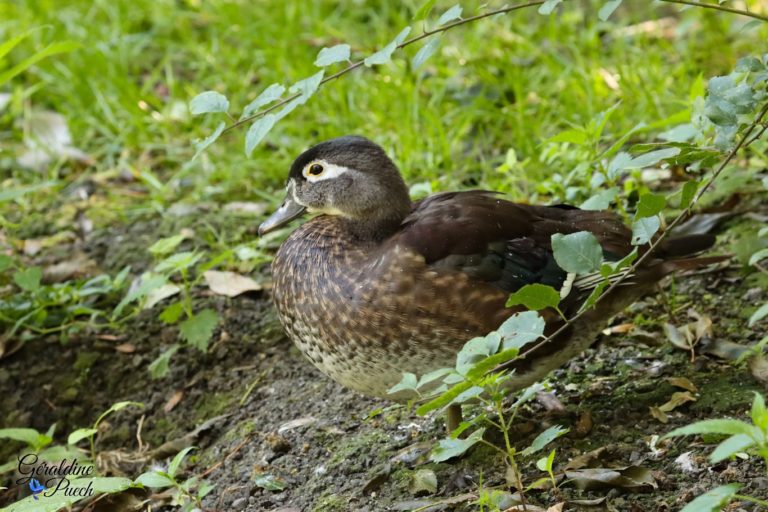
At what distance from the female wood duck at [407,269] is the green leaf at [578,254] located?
565 mm

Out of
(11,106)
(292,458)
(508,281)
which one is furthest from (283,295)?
(11,106)

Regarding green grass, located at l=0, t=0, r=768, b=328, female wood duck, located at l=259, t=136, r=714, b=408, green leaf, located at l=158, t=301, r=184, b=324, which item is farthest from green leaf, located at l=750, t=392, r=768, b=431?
green leaf, located at l=158, t=301, r=184, b=324

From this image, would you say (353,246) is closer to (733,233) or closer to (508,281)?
(508,281)

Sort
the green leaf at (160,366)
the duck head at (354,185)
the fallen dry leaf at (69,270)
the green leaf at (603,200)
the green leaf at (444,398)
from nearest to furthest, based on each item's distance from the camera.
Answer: the green leaf at (444,398) < the green leaf at (603,200) < the duck head at (354,185) < the green leaf at (160,366) < the fallen dry leaf at (69,270)

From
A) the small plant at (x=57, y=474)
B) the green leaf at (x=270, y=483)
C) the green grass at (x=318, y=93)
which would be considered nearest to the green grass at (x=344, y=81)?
the green grass at (x=318, y=93)

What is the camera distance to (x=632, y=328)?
3553 millimetres

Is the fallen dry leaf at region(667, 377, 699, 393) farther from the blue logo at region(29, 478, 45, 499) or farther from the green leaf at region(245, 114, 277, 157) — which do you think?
the blue logo at region(29, 478, 45, 499)

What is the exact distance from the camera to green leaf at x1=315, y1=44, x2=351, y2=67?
2.36 m

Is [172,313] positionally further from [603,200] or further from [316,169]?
[603,200]

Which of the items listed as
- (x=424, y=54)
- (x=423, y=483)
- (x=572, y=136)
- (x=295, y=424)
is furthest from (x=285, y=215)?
(x=424, y=54)

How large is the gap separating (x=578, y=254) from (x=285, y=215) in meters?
1.36

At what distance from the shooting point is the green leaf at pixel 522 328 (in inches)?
89.1

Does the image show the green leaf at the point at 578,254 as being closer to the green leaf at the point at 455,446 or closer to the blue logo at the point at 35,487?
the green leaf at the point at 455,446

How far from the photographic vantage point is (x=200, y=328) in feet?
12.4
